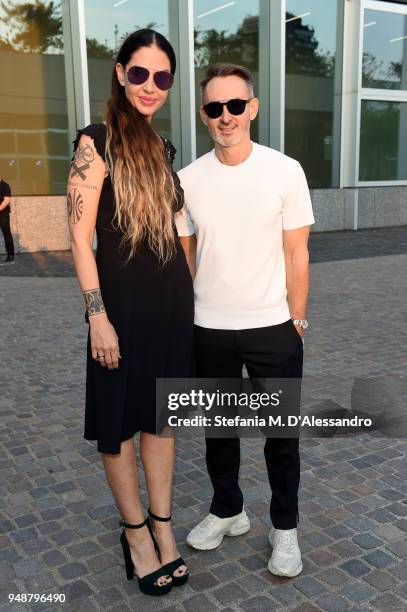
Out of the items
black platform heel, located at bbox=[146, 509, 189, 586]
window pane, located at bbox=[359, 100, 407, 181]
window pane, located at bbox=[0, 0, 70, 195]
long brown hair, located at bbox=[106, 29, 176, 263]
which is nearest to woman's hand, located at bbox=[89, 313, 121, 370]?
long brown hair, located at bbox=[106, 29, 176, 263]

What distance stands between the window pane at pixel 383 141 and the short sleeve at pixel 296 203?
632 inches

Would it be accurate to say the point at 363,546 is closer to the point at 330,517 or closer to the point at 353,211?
the point at 330,517

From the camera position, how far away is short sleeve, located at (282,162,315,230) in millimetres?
2418

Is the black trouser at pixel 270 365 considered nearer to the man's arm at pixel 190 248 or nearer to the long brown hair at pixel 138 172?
the man's arm at pixel 190 248

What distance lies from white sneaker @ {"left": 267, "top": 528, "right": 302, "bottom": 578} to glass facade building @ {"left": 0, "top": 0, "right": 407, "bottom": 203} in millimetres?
12452

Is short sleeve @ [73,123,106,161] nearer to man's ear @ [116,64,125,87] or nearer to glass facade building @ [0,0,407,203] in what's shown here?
man's ear @ [116,64,125,87]

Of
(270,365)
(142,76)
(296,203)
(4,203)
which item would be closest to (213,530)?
(270,365)

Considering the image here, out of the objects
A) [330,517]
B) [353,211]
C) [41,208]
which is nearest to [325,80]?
[353,211]

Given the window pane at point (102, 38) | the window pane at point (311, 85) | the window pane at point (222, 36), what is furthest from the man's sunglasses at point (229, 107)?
the window pane at point (311, 85)

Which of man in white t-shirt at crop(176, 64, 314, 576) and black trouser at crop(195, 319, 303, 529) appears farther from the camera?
black trouser at crop(195, 319, 303, 529)

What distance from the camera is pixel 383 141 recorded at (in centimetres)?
1805

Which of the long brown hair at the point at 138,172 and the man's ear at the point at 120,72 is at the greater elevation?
the man's ear at the point at 120,72

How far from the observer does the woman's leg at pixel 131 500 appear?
93.4 inches

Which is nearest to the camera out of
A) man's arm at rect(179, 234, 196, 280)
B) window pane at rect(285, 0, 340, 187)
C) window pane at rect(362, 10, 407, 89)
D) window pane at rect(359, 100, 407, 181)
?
man's arm at rect(179, 234, 196, 280)
